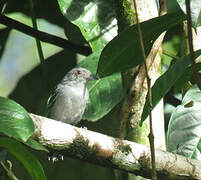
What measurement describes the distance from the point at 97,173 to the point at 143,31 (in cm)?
160

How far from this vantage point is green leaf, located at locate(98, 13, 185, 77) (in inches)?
87.8

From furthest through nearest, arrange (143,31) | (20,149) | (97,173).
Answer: (97,173)
(143,31)
(20,149)

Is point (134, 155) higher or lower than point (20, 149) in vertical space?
lower

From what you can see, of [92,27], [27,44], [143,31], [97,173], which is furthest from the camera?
[27,44]

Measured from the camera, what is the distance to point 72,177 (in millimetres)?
3613

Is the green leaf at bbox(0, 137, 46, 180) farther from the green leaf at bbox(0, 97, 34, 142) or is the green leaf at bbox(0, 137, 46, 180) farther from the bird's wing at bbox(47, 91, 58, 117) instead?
the bird's wing at bbox(47, 91, 58, 117)

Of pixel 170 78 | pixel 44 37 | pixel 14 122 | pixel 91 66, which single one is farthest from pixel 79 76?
pixel 14 122

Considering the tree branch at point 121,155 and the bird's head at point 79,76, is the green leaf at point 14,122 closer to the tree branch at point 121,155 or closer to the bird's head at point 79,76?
the tree branch at point 121,155

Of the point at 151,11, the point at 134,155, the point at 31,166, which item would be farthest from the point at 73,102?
the point at 31,166

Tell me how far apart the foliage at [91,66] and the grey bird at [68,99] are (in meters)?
0.08

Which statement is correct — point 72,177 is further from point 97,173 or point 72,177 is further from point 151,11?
point 151,11

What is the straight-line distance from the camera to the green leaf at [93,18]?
324 cm

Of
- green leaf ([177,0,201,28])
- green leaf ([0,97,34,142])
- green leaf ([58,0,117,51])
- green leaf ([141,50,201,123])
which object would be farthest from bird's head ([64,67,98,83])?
green leaf ([0,97,34,142])

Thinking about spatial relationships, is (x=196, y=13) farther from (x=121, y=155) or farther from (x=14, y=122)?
(x=14, y=122)
